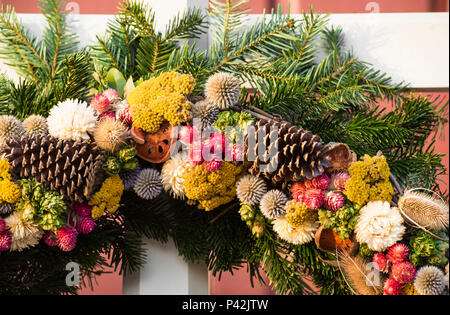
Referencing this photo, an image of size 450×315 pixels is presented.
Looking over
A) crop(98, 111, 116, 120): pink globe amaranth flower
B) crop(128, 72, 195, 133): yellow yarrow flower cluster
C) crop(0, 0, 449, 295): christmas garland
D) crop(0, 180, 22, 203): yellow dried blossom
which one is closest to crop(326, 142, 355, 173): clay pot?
crop(0, 0, 449, 295): christmas garland

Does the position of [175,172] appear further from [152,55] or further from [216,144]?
[152,55]

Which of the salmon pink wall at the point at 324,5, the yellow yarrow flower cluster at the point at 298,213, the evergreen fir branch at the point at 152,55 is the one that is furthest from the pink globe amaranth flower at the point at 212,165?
the salmon pink wall at the point at 324,5

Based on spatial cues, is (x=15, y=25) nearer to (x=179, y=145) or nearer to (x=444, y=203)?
(x=179, y=145)

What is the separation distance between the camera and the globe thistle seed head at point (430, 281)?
0.49 m

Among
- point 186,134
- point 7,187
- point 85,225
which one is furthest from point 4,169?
point 186,134

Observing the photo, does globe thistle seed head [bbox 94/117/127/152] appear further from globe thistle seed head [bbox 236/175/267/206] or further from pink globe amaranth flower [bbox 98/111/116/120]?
globe thistle seed head [bbox 236/175/267/206]

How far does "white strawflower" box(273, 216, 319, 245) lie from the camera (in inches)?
22.6

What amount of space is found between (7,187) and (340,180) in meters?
0.44

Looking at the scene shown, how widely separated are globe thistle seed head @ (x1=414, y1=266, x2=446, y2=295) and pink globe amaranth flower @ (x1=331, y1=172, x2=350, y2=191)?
0.46 feet

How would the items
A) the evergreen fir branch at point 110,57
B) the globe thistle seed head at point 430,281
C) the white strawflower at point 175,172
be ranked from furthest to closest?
the evergreen fir branch at point 110,57 < the white strawflower at point 175,172 < the globe thistle seed head at point 430,281

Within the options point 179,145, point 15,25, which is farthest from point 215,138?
Answer: point 15,25

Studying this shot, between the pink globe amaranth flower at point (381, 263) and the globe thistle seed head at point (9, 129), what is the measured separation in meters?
0.51

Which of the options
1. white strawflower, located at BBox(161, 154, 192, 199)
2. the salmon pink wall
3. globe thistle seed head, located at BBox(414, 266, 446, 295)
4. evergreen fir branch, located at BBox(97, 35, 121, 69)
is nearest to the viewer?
globe thistle seed head, located at BBox(414, 266, 446, 295)

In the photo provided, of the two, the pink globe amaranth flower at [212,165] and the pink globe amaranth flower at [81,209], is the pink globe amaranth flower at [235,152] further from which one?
the pink globe amaranth flower at [81,209]
